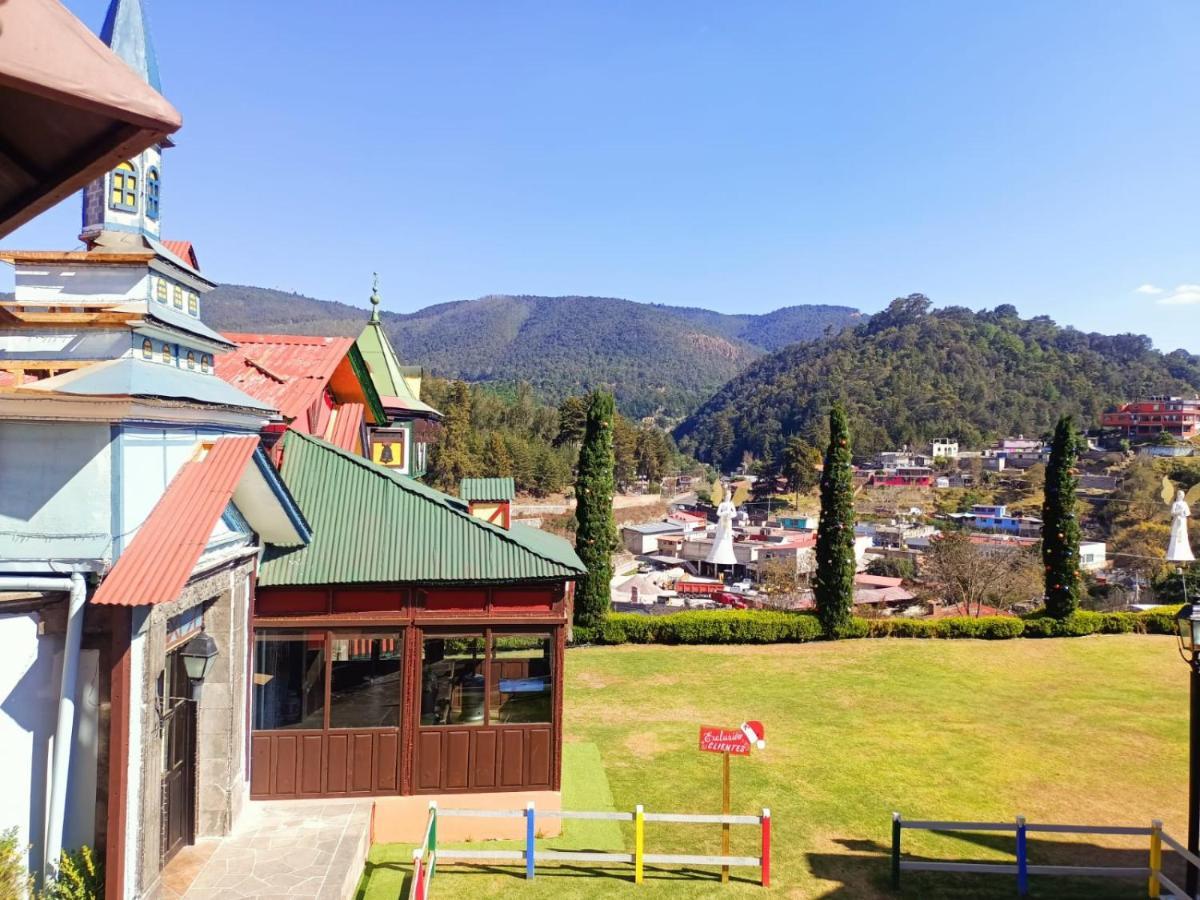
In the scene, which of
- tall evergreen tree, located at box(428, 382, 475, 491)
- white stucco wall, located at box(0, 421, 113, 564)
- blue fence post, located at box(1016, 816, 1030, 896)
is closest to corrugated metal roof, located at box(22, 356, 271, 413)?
white stucco wall, located at box(0, 421, 113, 564)

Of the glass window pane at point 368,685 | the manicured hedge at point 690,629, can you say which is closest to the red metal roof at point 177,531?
the glass window pane at point 368,685

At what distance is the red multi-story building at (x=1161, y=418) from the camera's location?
316ft

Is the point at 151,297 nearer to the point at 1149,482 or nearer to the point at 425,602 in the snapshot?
the point at 425,602

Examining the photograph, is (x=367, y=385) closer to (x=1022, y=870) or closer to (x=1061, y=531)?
(x=1022, y=870)

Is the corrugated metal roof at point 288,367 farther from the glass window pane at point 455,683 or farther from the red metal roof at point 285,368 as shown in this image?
the glass window pane at point 455,683

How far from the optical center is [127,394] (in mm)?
5543

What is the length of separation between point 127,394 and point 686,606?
128 feet

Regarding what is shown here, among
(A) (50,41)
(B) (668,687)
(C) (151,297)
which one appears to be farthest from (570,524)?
(A) (50,41)

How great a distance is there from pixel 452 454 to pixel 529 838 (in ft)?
173

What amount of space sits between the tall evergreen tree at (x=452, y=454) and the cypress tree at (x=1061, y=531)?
39.9 meters

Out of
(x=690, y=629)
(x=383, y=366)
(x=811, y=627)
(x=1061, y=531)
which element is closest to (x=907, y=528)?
(x=1061, y=531)

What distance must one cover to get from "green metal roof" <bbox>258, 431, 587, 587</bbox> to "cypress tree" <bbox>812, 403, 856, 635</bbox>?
14120 millimetres

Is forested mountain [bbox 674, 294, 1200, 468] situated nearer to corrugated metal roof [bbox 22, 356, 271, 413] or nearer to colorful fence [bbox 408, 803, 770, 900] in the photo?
colorful fence [bbox 408, 803, 770, 900]

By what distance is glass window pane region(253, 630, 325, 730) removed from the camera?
8.89 m
